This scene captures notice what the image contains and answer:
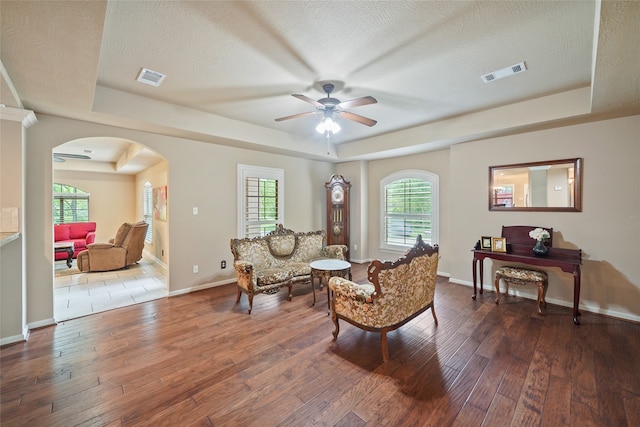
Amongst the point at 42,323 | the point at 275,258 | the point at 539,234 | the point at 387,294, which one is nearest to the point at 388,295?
the point at 387,294

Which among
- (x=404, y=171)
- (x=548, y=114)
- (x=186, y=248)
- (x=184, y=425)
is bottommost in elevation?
(x=184, y=425)

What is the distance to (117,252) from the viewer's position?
568cm

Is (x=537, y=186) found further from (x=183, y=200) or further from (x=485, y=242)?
(x=183, y=200)

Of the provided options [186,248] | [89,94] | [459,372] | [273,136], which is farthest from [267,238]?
[459,372]

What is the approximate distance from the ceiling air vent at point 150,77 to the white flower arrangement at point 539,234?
16.0ft

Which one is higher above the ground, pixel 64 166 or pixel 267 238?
pixel 64 166

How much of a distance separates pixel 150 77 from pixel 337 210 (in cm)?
410

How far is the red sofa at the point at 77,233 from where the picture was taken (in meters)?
6.68

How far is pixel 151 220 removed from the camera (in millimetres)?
7012

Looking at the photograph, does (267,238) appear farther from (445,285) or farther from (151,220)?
(151,220)

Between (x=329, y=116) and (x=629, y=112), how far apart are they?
345 cm

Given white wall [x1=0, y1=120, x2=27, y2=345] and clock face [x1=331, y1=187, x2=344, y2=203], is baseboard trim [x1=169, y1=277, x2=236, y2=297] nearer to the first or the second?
white wall [x1=0, y1=120, x2=27, y2=345]

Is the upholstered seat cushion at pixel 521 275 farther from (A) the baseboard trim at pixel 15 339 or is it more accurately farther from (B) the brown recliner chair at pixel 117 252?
(B) the brown recliner chair at pixel 117 252

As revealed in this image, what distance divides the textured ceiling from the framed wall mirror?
0.60 m
